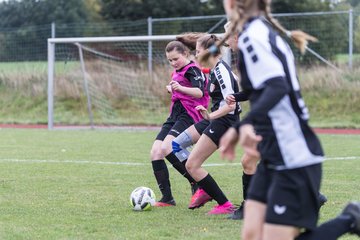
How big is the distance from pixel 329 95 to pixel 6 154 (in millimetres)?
11020

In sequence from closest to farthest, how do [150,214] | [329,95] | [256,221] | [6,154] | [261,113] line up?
[261,113] < [256,221] < [150,214] < [6,154] < [329,95]

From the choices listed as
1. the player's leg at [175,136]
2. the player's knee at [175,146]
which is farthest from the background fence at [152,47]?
the player's knee at [175,146]

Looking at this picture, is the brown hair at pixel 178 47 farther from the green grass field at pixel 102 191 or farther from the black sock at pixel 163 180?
the green grass field at pixel 102 191

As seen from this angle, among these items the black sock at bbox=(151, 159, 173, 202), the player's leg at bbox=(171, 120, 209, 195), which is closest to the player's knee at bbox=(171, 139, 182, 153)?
the player's leg at bbox=(171, 120, 209, 195)

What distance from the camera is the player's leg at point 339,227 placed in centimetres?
381

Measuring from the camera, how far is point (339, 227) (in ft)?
13.2

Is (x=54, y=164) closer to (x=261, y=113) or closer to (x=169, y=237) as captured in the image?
(x=169, y=237)

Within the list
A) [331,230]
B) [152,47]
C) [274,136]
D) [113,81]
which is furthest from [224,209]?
[113,81]

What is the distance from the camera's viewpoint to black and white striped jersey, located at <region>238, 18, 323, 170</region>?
138 inches

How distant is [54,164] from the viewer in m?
10.8

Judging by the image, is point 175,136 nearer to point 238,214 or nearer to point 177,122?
point 177,122

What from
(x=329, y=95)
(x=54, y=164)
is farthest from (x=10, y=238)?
(x=329, y=95)

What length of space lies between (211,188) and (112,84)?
14.8 meters

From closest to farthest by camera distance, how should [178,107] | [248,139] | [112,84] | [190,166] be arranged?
1. [248,139]
2. [190,166]
3. [178,107]
4. [112,84]
